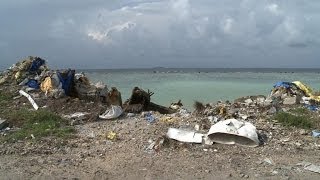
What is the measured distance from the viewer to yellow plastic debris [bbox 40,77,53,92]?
14.4 meters

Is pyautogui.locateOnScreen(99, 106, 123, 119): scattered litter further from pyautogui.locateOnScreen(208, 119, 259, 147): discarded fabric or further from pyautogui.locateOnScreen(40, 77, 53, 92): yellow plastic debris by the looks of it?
pyautogui.locateOnScreen(40, 77, 53, 92): yellow plastic debris

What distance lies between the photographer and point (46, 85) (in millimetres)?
14594

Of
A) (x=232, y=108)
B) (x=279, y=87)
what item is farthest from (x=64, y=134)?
(x=279, y=87)

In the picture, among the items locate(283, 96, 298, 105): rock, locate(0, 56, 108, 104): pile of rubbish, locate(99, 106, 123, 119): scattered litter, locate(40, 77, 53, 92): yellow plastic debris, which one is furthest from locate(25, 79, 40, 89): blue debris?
locate(283, 96, 298, 105): rock

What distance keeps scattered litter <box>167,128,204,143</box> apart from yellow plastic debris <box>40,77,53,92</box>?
621 centimetres

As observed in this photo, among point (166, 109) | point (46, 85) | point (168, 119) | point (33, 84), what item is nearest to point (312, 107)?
point (166, 109)

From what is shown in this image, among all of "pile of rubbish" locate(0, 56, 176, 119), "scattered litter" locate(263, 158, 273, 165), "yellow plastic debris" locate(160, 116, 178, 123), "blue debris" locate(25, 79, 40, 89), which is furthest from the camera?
"blue debris" locate(25, 79, 40, 89)

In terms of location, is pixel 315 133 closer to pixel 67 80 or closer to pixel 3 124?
pixel 3 124

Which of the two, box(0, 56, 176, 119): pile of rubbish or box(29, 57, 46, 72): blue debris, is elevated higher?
box(29, 57, 46, 72): blue debris

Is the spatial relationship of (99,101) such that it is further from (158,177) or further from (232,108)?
(158,177)

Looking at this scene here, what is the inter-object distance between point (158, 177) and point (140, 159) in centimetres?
86

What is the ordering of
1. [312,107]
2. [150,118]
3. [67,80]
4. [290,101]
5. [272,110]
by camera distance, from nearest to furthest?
[150,118], [272,110], [312,107], [290,101], [67,80]

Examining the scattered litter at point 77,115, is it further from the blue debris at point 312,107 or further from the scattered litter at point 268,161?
the blue debris at point 312,107

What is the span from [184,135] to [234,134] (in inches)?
38.1
